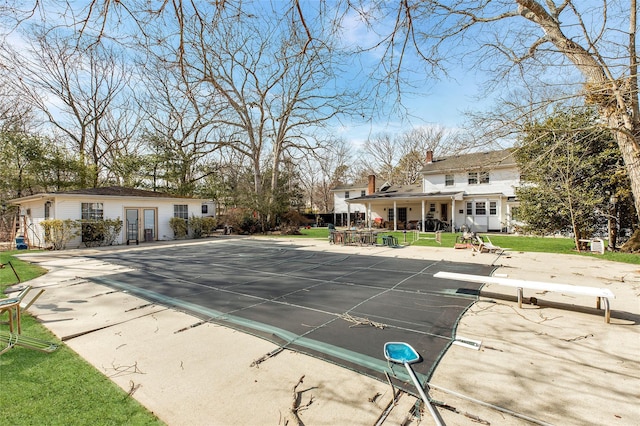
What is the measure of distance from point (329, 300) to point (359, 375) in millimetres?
2574

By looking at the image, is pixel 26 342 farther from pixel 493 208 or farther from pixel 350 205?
pixel 350 205

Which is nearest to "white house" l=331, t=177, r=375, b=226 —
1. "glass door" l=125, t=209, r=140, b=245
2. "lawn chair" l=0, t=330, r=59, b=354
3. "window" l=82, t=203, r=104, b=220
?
"glass door" l=125, t=209, r=140, b=245

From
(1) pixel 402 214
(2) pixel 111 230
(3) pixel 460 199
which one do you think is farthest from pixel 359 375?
(1) pixel 402 214

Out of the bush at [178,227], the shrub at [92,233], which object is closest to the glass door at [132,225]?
the shrub at [92,233]

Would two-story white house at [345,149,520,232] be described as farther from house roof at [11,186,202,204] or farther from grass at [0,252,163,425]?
grass at [0,252,163,425]

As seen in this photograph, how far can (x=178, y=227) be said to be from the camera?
19.0 metres

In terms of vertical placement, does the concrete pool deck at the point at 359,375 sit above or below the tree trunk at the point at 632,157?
below

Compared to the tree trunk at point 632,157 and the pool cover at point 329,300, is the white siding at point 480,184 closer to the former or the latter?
the tree trunk at point 632,157

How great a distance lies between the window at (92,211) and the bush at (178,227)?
3787mm

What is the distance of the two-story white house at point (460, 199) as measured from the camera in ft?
71.2

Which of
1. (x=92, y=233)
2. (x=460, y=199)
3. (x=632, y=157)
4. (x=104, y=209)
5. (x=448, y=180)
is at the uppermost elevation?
(x=448, y=180)

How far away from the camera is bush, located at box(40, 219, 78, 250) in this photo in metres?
13.9

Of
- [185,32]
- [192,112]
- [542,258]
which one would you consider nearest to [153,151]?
[192,112]

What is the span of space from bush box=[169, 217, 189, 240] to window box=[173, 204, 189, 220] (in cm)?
53
